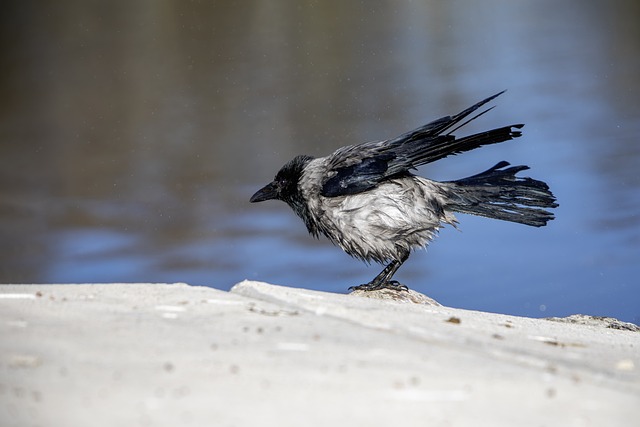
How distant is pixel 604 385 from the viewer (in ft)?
7.39

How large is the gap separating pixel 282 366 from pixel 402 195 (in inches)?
92.2

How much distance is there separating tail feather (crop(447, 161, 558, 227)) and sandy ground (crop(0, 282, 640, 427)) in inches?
56.5

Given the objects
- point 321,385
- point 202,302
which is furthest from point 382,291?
point 321,385

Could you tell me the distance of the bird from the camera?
4.38 m

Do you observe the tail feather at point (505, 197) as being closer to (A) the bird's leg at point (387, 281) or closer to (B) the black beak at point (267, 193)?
(A) the bird's leg at point (387, 281)

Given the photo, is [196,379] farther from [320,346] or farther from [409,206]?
[409,206]

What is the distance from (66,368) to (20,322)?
20.9 inches

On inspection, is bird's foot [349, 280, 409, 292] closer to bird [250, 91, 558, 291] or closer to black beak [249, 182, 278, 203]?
bird [250, 91, 558, 291]

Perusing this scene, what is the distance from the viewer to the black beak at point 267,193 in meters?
4.86

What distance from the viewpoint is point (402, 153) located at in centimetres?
445

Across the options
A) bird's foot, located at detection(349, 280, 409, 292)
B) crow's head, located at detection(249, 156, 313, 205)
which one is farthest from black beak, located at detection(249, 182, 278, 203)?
bird's foot, located at detection(349, 280, 409, 292)

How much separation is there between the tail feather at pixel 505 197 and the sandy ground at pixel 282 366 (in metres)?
1.44

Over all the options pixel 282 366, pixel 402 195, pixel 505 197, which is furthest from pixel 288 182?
pixel 282 366

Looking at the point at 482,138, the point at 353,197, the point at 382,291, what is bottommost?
the point at 382,291
